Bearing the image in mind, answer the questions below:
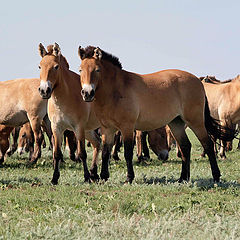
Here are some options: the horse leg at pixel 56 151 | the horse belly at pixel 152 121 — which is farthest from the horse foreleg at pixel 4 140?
the horse belly at pixel 152 121

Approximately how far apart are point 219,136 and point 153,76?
191cm

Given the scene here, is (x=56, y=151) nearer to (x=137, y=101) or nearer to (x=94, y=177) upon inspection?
(x=94, y=177)

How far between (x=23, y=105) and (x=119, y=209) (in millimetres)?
6861

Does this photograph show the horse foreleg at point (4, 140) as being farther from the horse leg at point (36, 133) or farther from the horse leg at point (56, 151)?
the horse leg at point (56, 151)

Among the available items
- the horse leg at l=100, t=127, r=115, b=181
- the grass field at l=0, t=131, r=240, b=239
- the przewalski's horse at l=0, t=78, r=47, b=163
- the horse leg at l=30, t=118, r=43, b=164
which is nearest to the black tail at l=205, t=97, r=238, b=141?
the grass field at l=0, t=131, r=240, b=239

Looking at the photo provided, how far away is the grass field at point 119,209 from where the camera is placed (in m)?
5.21

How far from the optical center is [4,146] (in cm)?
1338

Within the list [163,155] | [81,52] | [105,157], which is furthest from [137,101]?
[163,155]

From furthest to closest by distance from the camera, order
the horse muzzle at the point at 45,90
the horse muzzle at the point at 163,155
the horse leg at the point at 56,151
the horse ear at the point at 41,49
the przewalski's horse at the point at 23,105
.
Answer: the horse muzzle at the point at 163,155
the przewalski's horse at the point at 23,105
the horse leg at the point at 56,151
the horse ear at the point at 41,49
the horse muzzle at the point at 45,90

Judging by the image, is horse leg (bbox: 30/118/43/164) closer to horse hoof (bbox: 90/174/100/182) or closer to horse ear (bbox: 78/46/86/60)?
horse hoof (bbox: 90/174/100/182)

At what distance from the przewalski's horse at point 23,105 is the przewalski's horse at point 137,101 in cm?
385

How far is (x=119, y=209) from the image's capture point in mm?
6352

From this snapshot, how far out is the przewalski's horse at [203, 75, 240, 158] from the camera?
618 inches

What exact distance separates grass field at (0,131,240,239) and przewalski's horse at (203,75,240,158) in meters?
5.88
